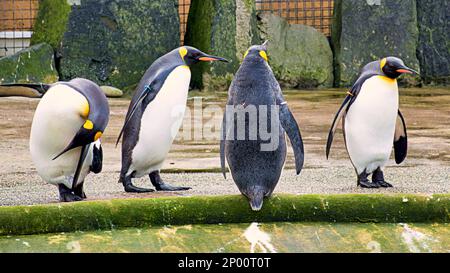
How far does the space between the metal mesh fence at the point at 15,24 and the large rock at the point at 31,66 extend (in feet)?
4.49

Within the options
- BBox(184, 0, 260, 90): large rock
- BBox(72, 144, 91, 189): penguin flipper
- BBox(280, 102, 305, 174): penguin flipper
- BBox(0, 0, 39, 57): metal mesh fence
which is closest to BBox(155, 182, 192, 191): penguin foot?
BBox(72, 144, 91, 189): penguin flipper

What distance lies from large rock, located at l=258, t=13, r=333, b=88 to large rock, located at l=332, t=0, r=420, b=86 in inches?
8.9

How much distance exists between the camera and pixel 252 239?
455 cm

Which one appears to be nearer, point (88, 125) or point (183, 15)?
point (88, 125)

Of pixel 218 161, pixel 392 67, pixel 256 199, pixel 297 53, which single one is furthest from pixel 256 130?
pixel 297 53

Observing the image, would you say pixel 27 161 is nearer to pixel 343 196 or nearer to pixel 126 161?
pixel 126 161

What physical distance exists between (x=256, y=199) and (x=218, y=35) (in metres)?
7.12

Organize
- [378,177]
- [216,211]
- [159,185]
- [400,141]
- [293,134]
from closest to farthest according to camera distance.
Result: [216,211], [293,134], [159,185], [378,177], [400,141]

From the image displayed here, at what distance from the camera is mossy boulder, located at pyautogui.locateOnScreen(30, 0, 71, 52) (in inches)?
449

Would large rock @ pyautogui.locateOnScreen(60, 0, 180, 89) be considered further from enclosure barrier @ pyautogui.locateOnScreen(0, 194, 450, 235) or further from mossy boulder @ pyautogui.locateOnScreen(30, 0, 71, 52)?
enclosure barrier @ pyautogui.locateOnScreen(0, 194, 450, 235)

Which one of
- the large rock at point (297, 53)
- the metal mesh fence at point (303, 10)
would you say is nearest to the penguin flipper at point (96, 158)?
the large rock at point (297, 53)

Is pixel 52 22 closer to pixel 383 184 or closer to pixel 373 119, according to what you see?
pixel 373 119

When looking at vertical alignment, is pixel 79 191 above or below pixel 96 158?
below

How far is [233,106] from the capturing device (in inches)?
191
